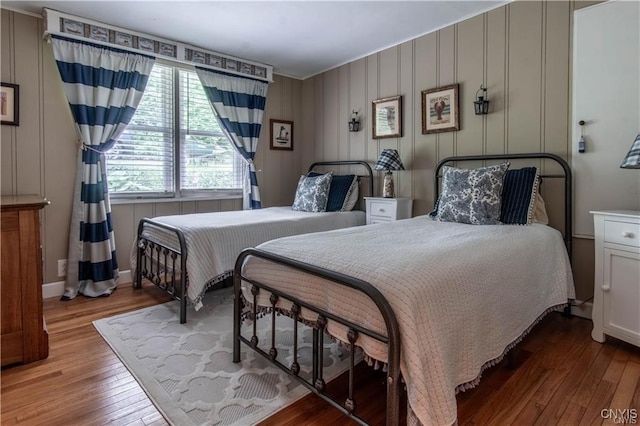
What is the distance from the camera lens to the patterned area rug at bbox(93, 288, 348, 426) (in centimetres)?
159

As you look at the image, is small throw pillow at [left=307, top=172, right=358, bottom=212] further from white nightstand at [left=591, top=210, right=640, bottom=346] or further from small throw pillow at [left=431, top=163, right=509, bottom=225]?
white nightstand at [left=591, top=210, right=640, bottom=346]

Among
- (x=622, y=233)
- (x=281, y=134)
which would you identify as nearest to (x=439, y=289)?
(x=622, y=233)

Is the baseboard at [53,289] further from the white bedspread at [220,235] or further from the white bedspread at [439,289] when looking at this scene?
the white bedspread at [439,289]

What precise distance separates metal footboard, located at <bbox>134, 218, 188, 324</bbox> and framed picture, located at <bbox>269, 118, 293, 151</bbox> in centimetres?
200

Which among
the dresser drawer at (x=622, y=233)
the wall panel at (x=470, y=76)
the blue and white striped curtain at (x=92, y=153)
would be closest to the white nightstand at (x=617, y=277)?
the dresser drawer at (x=622, y=233)

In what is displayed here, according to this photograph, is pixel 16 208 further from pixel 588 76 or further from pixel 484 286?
pixel 588 76

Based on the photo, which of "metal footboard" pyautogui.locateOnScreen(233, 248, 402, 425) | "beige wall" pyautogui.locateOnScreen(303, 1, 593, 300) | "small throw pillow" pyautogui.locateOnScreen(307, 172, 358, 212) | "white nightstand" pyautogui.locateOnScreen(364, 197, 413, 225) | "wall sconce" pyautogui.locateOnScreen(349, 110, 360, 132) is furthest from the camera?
"wall sconce" pyautogui.locateOnScreen(349, 110, 360, 132)

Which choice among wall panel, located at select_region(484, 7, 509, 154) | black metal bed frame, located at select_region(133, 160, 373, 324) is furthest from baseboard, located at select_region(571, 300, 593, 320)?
black metal bed frame, located at select_region(133, 160, 373, 324)

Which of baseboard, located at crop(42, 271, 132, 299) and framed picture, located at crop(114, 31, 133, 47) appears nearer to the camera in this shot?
baseboard, located at crop(42, 271, 132, 299)

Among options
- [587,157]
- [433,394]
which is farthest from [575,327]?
[433,394]

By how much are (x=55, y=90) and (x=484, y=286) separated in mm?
3594

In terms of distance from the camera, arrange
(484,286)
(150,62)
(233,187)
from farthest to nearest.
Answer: (233,187) < (150,62) < (484,286)

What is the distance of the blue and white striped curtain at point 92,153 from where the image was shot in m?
3.07

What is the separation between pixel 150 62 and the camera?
346 cm
